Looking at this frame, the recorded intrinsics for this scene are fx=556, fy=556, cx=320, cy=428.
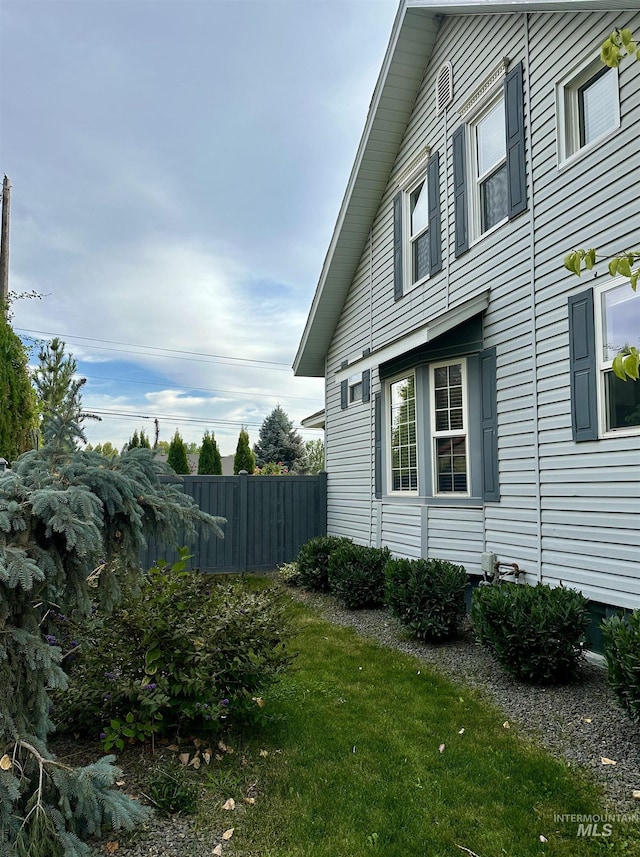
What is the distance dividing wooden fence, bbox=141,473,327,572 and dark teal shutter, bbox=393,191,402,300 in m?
4.42

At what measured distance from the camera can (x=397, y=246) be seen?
880cm

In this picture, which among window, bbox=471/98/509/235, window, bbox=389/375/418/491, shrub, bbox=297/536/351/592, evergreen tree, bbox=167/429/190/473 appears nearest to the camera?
window, bbox=471/98/509/235

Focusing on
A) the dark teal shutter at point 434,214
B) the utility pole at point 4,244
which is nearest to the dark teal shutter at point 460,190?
the dark teal shutter at point 434,214

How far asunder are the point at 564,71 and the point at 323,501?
27.1ft

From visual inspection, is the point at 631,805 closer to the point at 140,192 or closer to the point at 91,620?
the point at 91,620

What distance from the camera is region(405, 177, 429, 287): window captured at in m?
8.17

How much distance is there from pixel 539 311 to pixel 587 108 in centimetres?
189

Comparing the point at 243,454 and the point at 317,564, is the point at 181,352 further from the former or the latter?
the point at 317,564

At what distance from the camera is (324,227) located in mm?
15523

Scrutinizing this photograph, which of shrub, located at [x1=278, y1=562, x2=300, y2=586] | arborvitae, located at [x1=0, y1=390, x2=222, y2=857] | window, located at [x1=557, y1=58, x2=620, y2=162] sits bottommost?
shrub, located at [x1=278, y1=562, x2=300, y2=586]

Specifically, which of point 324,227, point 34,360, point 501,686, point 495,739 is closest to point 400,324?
point 501,686

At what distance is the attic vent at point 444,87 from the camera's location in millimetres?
7457

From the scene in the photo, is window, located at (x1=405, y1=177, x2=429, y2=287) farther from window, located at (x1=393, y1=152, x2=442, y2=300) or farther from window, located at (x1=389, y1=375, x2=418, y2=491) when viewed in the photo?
window, located at (x1=389, y1=375, x2=418, y2=491)

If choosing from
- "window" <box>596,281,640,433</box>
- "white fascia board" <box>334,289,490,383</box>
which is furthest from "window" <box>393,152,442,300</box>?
"window" <box>596,281,640,433</box>
